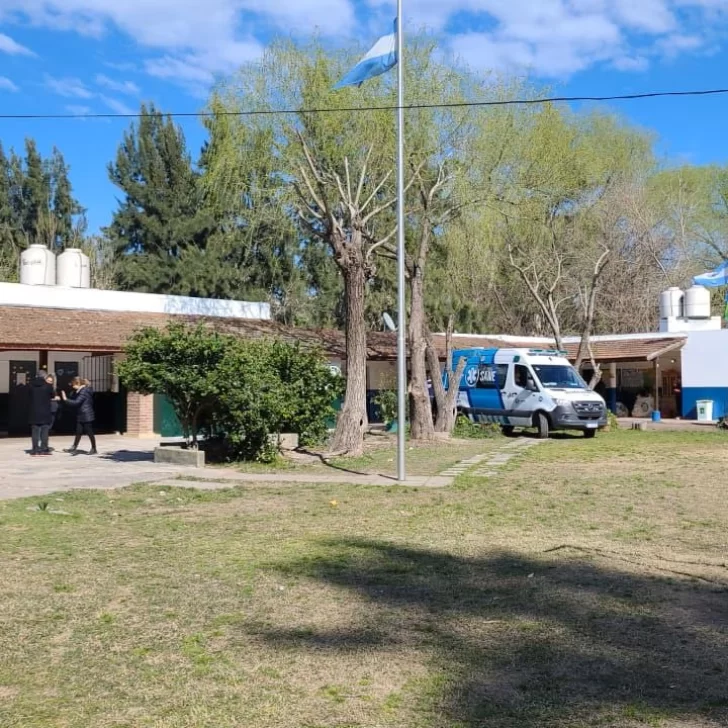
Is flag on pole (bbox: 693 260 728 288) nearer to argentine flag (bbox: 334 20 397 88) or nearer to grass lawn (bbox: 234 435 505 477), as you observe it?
grass lawn (bbox: 234 435 505 477)

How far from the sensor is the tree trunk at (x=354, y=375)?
58.2 feet

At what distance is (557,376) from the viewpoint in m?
24.5

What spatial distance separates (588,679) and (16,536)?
6.25 metres

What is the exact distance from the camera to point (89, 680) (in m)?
4.70

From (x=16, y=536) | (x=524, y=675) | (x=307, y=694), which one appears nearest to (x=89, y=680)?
(x=307, y=694)

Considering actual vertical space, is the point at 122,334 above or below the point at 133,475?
above

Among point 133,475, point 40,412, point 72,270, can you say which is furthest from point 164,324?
point 133,475

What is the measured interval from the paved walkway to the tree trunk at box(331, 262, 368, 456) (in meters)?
2.44

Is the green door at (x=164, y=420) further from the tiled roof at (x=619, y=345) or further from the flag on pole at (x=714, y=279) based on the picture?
the flag on pole at (x=714, y=279)

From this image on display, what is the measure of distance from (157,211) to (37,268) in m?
17.6

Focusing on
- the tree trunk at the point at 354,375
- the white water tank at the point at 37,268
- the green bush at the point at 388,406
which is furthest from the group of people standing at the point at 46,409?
the white water tank at the point at 37,268

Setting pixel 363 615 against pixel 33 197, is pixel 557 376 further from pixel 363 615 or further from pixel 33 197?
pixel 33 197

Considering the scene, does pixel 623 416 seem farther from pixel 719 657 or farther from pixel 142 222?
pixel 719 657

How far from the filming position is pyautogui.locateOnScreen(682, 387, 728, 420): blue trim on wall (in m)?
32.0
